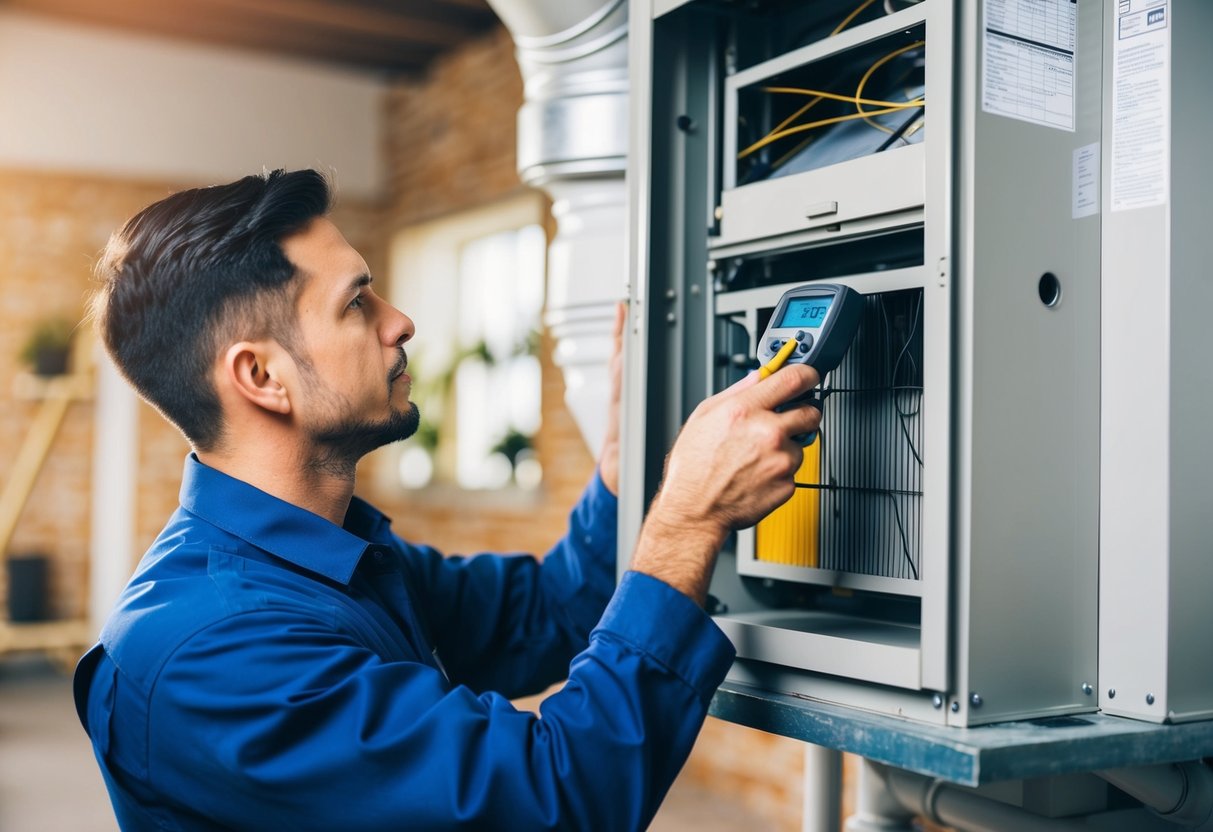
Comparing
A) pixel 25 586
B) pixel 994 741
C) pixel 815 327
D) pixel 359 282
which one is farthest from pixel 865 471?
pixel 25 586

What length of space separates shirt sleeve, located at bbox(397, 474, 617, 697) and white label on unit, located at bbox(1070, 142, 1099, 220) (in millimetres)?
664

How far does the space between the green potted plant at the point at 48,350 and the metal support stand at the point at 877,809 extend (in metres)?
4.48

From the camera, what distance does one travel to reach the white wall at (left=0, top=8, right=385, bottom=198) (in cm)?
490

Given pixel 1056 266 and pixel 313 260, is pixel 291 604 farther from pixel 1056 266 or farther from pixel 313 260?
pixel 1056 266

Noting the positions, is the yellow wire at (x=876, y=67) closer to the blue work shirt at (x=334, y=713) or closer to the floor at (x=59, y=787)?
Answer: the blue work shirt at (x=334, y=713)

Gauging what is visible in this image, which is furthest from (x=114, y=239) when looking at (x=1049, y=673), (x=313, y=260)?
(x=1049, y=673)

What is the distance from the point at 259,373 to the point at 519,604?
1.60 feet

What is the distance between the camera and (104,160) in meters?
5.07

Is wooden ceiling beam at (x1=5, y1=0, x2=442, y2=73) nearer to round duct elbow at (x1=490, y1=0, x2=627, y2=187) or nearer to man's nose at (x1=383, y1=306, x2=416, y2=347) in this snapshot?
round duct elbow at (x1=490, y1=0, x2=627, y2=187)

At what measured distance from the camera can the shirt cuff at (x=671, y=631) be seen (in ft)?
3.23

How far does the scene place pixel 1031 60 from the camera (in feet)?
3.19

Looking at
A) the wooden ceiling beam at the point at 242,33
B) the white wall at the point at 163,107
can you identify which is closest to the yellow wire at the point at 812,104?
the wooden ceiling beam at the point at 242,33

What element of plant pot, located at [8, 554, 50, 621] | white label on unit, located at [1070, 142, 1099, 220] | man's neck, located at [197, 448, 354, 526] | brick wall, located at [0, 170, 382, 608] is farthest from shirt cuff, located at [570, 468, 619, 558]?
plant pot, located at [8, 554, 50, 621]

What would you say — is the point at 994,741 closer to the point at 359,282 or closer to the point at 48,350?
the point at 359,282
